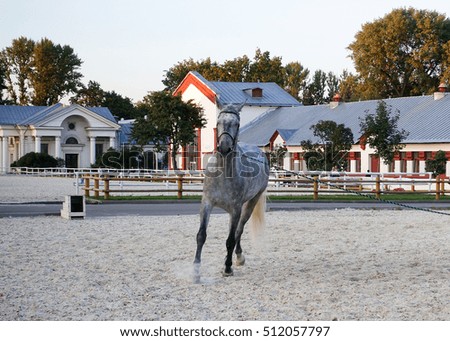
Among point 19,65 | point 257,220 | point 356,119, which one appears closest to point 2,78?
point 19,65

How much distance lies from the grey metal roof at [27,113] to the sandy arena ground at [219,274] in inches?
2871

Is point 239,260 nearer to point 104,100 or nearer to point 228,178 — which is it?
point 228,178

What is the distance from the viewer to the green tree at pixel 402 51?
73.6 meters

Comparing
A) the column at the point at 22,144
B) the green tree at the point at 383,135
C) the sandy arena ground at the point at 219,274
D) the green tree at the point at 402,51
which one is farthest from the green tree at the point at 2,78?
the sandy arena ground at the point at 219,274

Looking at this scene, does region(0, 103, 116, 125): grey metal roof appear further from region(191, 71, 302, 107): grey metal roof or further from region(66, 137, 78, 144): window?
region(191, 71, 302, 107): grey metal roof

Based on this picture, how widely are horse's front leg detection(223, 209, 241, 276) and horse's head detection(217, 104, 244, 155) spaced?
105 centimetres

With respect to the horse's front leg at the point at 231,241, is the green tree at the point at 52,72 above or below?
above

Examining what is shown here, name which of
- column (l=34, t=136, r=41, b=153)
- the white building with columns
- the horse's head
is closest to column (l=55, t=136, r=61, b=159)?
the white building with columns

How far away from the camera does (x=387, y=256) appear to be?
14398 mm

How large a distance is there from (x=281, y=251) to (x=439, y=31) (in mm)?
63265

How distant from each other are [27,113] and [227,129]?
87.6 m

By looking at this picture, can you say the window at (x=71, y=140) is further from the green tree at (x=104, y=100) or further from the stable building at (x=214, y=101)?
the green tree at (x=104, y=100)

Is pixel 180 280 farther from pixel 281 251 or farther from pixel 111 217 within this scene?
pixel 111 217

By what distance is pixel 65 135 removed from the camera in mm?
91125
